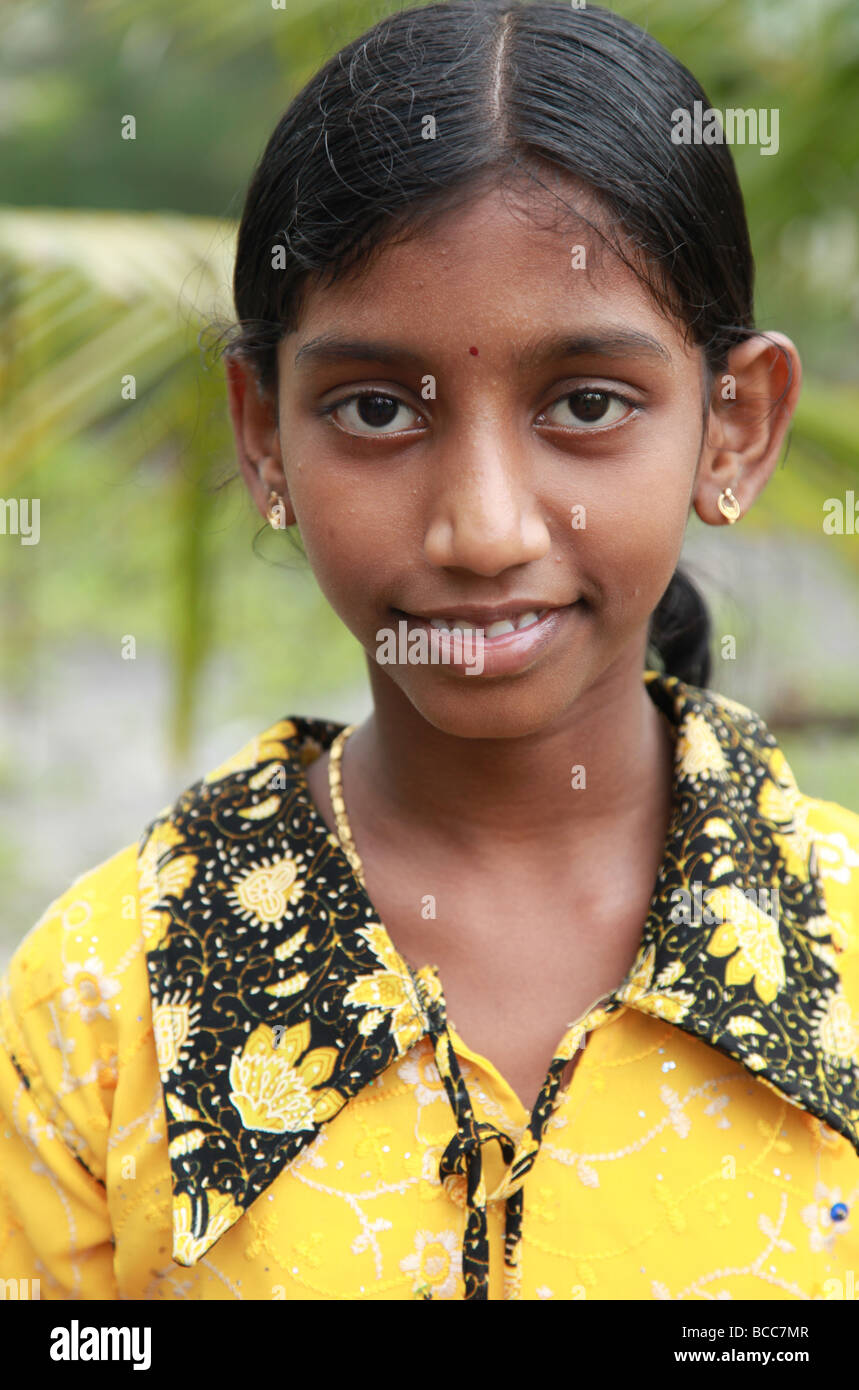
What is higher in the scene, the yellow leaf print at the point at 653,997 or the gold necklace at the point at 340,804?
the gold necklace at the point at 340,804

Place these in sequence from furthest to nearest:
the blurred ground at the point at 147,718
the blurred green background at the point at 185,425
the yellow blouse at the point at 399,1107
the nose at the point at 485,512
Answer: the blurred ground at the point at 147,718, the blurred green background at the point at 185,425, the yellow blouse at the point at 399,1107, the nose at the point at 485,512

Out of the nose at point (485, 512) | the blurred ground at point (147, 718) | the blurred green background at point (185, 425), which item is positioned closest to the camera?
the nose at point (485, 512)

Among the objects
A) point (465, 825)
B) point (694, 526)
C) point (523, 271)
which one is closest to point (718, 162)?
point (523, 271)

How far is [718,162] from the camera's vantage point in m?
1.26

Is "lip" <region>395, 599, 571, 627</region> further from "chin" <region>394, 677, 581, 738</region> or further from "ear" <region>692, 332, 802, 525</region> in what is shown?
"ear" <region>692, 332, 802, 525</region>

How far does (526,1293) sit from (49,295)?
5.66 feet

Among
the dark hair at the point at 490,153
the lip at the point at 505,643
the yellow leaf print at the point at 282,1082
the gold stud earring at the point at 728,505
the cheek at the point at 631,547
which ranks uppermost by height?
the dark hair at the point at 490,153

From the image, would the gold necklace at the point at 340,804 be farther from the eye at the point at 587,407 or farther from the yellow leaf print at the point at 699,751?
the eye at the point at 587,407

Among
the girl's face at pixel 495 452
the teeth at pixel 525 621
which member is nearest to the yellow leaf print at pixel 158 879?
the girl's face at pixel 495 452

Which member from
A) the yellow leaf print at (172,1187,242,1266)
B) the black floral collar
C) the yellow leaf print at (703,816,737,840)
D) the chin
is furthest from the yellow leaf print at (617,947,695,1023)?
the yellow leaf print at (172,1187,242,1266)

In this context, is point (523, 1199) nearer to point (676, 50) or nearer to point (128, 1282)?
point (128, 1282)

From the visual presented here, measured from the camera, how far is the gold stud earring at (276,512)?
1.34 metres

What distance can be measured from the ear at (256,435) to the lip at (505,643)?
10.7 inches

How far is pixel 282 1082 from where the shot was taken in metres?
1.21
